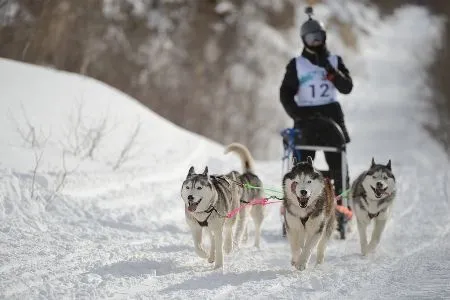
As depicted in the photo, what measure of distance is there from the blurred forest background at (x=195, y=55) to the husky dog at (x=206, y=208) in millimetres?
6133

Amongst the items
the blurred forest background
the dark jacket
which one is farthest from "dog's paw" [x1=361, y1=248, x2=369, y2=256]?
the blurred forest background

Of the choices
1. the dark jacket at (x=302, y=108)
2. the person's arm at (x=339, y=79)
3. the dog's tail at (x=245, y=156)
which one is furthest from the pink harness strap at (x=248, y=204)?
the person's arm at (x=339, y=79)

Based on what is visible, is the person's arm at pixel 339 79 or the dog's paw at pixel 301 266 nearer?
the dog's paw at pixel 301 266

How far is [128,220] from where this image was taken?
521 cm

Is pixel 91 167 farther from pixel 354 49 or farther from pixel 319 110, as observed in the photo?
pixel 354 49

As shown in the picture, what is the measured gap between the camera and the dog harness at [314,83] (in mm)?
5008

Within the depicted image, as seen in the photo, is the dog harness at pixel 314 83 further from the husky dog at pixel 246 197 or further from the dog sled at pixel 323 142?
the husky dog at pixel 246 197

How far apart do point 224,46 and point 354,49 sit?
28.8 feet

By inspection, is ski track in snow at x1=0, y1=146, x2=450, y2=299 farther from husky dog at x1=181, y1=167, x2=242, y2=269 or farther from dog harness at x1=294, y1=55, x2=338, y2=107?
dog harness at x1=294, y1=55, x2=338, y2=107

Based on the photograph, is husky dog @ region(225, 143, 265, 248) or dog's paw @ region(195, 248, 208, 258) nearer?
dog's paw @ region(195, 248, 208, 258)

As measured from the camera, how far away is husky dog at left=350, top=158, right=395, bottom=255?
4.39m

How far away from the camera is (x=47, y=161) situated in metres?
5.90

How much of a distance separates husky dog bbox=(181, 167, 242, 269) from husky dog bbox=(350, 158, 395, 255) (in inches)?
44.6

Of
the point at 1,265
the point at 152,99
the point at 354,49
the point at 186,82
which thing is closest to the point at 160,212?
the point at 1,265
